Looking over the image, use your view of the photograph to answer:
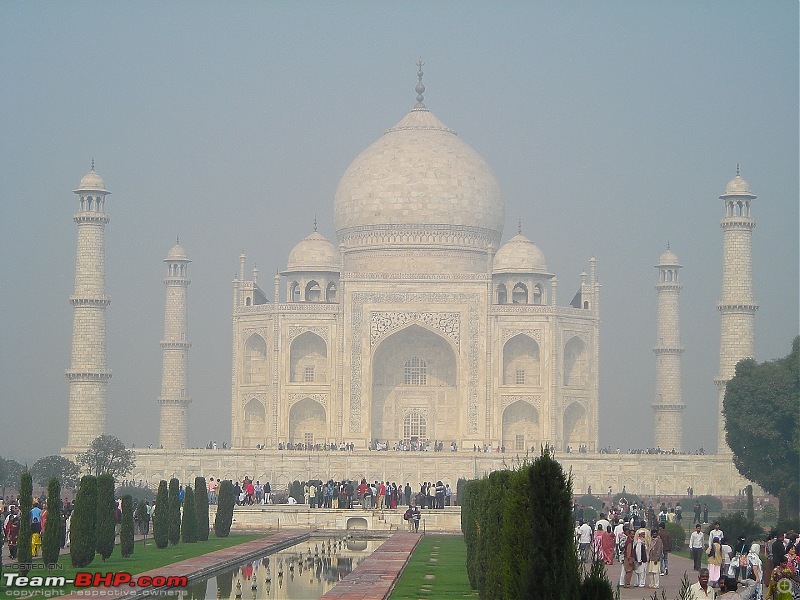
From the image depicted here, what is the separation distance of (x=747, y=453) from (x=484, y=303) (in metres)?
10.5

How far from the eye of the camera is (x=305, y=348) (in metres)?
40.1

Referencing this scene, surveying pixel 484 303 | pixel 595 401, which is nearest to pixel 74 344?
pixel 484 303

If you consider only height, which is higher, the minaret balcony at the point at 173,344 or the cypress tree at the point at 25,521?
the minaret balcony at the point at 173,344

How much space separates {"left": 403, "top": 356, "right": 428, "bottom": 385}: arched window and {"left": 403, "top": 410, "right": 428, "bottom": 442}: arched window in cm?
80

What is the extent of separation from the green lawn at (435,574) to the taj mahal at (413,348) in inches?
581

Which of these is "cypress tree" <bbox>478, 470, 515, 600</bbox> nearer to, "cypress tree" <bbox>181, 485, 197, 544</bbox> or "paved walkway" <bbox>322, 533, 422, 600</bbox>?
"paved walkway" <bbox>322, 533, 422, 600</bbox>

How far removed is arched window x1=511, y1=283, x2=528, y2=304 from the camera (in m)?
41.3

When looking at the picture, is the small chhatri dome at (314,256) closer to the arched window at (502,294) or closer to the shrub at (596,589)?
the arched window at (502,294)

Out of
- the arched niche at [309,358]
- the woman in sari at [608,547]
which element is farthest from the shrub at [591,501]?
the woman in sari at [608,547]

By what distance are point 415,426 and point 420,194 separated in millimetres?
6271

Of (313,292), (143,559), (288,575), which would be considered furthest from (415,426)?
(288,575)

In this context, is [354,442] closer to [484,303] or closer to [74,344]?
[484,303]

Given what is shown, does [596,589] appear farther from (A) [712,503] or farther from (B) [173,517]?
(A) [712,503]

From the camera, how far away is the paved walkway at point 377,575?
552 inches
